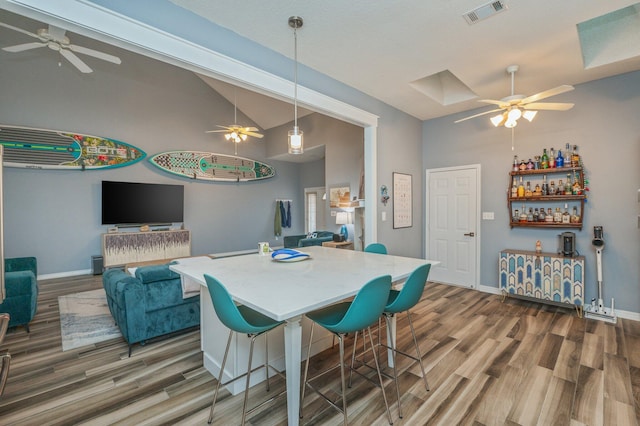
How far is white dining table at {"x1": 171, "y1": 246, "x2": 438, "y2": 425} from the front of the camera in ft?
4.80

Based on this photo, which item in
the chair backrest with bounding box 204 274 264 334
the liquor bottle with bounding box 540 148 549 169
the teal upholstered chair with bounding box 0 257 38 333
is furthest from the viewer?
the liquor bottle with bounding box 540 148 549 169

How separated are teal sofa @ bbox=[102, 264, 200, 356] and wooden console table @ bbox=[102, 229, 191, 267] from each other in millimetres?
3519

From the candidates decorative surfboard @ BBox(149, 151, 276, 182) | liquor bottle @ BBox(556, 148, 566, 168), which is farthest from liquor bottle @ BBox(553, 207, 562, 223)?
decorative surfboard @ BBox(149, 151, 276, 182)

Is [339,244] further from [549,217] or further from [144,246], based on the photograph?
[144,246]

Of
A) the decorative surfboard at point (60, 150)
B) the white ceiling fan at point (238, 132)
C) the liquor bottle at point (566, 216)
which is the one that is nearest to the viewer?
the liquor bottle at point (566, 216)

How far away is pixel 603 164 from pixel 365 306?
4026 mm

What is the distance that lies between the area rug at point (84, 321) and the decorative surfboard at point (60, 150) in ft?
8.72

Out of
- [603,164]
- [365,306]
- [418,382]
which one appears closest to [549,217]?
[603,164]

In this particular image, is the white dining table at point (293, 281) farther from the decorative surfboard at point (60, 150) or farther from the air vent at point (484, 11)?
the decorative surfboard at point (60, 150)

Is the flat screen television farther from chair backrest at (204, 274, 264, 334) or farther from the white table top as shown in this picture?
chair backrest at (204, 274, 264, 334)

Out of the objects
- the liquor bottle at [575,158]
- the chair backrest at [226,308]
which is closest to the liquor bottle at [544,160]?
the liquor bottle at [575,158]

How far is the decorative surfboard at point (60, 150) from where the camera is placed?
5141mm

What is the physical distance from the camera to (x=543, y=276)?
3854 millimetres

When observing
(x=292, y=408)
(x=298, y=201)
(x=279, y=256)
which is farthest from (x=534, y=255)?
(x=298, y=201)
